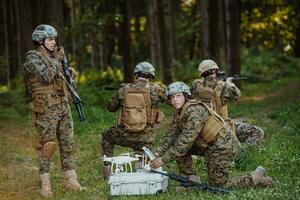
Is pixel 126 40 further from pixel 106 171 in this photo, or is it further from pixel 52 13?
pixel 106 171

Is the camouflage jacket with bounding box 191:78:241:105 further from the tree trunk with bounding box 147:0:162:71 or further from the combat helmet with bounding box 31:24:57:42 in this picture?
the tree trunk with bounding box 147:0:162:71

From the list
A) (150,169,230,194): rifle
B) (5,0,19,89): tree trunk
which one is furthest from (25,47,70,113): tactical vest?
(5,0,19,89): tree trunk

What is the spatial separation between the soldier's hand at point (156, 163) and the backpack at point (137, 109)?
4.71ft

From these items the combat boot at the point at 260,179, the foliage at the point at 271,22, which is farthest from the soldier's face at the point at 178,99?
the foliage at the point at 271,22

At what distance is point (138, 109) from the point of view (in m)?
10.7

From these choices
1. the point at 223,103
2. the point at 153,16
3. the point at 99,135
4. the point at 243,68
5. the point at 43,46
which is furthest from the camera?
the point at 243,68

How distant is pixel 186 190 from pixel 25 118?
10.9 metres

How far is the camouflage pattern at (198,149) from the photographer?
9.34m

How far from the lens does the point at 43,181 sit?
33.2 feet

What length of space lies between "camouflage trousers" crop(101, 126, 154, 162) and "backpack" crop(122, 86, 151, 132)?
0.55 feet

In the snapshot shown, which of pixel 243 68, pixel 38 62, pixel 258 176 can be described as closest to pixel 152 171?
pixel 258 176

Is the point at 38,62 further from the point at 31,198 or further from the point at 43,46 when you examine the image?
the point at 31,198

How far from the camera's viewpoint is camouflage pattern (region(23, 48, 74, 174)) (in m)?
9.92

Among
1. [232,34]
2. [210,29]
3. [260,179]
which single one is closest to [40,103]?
[260,179]
